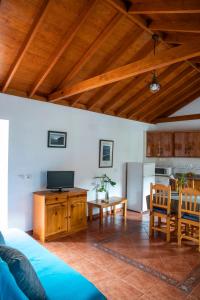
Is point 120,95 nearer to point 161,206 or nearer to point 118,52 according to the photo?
point 118,52

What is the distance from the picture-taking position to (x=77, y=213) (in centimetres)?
444

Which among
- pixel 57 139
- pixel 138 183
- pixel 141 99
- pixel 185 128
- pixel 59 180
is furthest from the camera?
pixel 185 128

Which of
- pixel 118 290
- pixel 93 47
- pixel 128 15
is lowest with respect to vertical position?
pixel 118 290

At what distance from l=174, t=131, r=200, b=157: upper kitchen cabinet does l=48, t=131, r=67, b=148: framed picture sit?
3812mm

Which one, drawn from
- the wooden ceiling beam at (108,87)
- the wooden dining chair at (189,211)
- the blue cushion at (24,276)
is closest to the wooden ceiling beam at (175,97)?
the wooden ceiling beam at (108,87)

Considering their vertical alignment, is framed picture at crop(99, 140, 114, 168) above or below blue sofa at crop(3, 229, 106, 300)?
above

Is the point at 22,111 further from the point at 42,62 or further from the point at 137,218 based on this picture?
the point at 137,218

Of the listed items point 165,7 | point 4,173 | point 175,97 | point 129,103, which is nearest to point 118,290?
point 4,173

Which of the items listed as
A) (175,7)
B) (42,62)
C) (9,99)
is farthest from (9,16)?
(175,7)

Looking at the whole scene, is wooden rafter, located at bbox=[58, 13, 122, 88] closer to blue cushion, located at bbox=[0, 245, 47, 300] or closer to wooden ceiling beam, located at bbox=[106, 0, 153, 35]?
wooden ceiling beam, located at bbox=[106, 0, 153, 35]

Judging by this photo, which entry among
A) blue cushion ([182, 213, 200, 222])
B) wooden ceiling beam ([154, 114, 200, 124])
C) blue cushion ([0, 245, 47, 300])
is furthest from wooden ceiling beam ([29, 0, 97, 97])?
wooden ceiling beam ([154, 114, 200, 124])

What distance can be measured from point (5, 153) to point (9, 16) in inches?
91.2

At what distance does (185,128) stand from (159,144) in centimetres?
98

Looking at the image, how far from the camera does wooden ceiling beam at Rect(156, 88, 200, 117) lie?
644 cm
